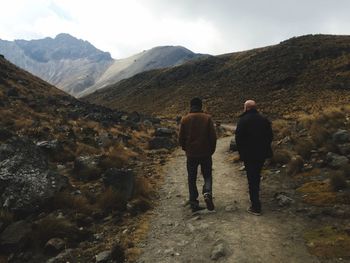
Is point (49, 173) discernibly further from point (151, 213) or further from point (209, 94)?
point (209, 94)

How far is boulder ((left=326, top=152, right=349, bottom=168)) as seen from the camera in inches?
484

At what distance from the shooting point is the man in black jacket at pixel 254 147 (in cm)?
1008

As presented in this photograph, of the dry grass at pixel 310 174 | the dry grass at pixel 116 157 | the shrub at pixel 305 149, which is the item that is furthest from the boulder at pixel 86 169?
the shrub at pixel 305 149

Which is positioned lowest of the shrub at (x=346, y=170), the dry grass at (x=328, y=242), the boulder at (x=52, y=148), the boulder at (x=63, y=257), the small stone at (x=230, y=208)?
the dry grass at (x=328, y=242)

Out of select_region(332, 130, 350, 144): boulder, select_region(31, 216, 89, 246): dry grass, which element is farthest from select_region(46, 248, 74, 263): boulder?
select_region(332, 130, 350, 144): boulder

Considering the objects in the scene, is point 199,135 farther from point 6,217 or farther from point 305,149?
→ point 305,149

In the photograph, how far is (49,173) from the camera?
1114 centimetres

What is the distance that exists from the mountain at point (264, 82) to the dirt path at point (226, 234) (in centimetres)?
4211

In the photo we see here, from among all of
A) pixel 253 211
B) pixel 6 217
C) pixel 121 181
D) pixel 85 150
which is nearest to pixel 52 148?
pixel 85 150

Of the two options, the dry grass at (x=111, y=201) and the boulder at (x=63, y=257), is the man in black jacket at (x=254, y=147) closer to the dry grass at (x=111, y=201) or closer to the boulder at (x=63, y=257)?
the dry grass at (x=111, y=201)

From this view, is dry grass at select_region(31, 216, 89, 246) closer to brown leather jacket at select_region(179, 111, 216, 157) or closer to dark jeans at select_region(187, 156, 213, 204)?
dark jeans at select_region(187, 156, 213, 204)

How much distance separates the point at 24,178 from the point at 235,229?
516 cm

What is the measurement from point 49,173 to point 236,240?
17.4ft

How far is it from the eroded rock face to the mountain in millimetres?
43490
